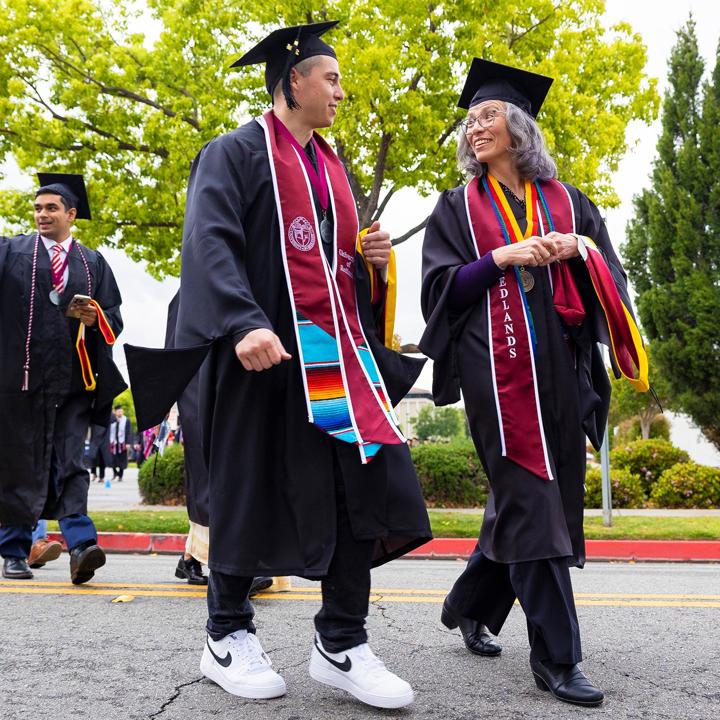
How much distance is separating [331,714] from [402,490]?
69 centimetres

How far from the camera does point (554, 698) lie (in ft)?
9.39

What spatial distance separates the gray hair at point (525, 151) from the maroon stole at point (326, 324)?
78 cm

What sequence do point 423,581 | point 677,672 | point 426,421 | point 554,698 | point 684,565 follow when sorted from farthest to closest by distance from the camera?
point 426,421 → point 684,565 → point 423,581 → point 677,672 → point 554,698

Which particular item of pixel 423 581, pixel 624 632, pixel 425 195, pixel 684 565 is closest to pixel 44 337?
pixel 423 581

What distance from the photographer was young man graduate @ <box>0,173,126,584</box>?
17.0 ft

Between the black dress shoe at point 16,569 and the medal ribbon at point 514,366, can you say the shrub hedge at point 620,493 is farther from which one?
the medal ribbon at point 514,366

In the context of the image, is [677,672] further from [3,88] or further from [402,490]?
[3,88]

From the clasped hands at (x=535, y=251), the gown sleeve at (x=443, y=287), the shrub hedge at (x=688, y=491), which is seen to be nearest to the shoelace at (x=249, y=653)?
the gown sleeve at (x=443, y=287)

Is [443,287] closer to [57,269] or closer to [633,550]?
[57,269]

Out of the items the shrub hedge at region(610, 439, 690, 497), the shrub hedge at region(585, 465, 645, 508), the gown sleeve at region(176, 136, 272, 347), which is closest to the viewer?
the gown sleeve at region(176, 136, 272, 347)

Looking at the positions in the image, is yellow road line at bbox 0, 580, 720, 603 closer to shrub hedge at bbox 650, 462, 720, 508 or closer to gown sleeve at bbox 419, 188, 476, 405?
gown sleeve at bbox 419, 188, 476, 405

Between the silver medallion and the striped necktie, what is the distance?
3.21 meters

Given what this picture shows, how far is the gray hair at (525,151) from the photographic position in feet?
11.0

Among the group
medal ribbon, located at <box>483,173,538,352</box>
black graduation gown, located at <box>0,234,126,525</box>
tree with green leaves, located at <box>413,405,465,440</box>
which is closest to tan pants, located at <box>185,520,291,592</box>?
black graduation gown, located at <box>0,234,126,525</box>
